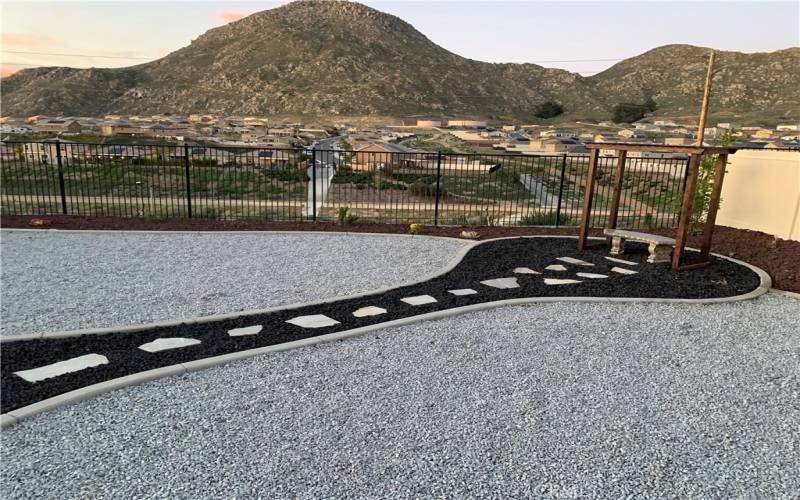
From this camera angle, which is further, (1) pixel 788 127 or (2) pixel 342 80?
(2) pixel 342 80

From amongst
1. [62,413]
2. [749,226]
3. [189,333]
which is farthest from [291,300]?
[749,226]

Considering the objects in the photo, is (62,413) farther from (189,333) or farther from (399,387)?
(399,387)

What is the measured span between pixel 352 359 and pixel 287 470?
1.73m

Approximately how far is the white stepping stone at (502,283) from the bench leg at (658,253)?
114 inches

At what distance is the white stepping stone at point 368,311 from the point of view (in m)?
6.00

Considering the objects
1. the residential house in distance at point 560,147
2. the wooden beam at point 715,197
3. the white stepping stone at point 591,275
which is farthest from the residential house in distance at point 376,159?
the residential house in distance at point 560,147

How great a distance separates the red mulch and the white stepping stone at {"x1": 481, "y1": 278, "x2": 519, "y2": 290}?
3.39 m

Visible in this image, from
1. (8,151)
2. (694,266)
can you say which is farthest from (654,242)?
(8,151)

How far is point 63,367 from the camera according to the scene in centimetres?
442

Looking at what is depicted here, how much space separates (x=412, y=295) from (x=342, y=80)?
104m

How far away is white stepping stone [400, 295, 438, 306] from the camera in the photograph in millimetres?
6449

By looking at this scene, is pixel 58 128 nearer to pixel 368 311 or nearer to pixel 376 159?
pixel 376 159

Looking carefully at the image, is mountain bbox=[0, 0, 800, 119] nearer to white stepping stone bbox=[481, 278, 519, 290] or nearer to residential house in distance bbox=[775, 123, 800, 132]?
residential house in distance bbox=[775, 123, 800, 132]

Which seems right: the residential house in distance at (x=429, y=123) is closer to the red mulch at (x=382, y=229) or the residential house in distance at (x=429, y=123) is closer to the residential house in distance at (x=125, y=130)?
the residential house in distance at (x=125, y=130)
